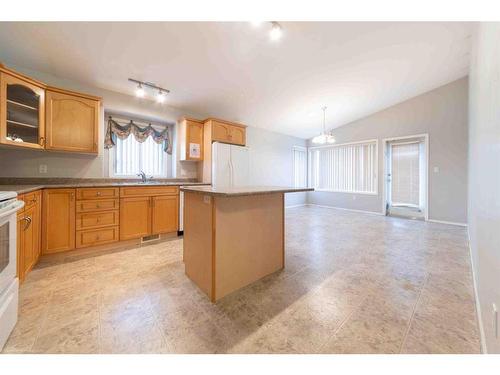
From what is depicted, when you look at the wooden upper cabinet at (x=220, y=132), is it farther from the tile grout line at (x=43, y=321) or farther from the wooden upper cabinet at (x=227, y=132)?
the tile grout line at (x=43, y=321)

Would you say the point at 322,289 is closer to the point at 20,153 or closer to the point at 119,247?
the point at 119,247

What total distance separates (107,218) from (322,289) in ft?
9.16

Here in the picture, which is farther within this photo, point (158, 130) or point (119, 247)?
point (158, 130)

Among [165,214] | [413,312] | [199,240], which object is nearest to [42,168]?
[165,214]

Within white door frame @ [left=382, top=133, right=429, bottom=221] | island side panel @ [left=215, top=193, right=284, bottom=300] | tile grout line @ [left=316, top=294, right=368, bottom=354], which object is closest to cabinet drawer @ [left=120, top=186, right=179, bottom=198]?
island side panel @ [left=215, top=193, right=284, bottom=300]

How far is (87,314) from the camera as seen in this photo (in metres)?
1.52

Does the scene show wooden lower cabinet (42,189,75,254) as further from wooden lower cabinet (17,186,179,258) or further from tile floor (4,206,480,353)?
tile floor (4,206,480,353)

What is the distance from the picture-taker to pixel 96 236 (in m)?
2.67

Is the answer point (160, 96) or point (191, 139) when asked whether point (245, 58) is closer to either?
point (160, 96)

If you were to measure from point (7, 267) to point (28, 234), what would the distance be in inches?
36.3

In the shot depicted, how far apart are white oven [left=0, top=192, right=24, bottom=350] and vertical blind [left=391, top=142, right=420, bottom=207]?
265 inches

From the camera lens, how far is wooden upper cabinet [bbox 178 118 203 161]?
3.84 metres

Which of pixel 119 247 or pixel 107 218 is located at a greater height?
pixel 107 218
